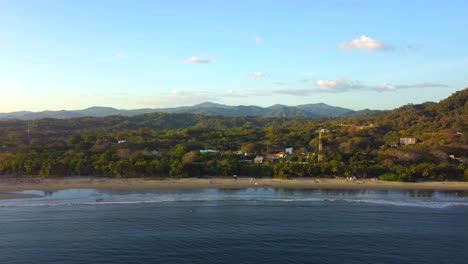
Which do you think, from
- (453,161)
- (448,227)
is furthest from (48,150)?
(453,161)

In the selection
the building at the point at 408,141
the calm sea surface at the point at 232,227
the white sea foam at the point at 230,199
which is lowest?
the calm sea surface at the point at 232,227

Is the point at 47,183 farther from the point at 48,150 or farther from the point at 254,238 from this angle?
the point at 254,238

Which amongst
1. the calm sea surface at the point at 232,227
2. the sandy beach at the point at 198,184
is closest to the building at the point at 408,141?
the sandy beach at the point at 198,184

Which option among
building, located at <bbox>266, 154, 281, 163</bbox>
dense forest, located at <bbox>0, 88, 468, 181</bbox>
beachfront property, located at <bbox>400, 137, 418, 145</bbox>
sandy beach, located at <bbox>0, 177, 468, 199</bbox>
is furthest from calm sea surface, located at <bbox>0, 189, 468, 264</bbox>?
beachfront property, located at <bbox>400, 137, 418, 145</bbox>

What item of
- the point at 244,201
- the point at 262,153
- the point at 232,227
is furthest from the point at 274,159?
the point at 232,227

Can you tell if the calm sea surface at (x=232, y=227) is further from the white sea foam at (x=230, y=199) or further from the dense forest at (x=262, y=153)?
the dense forest at (x=262, y=153)

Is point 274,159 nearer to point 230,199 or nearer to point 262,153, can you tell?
point 262,153
